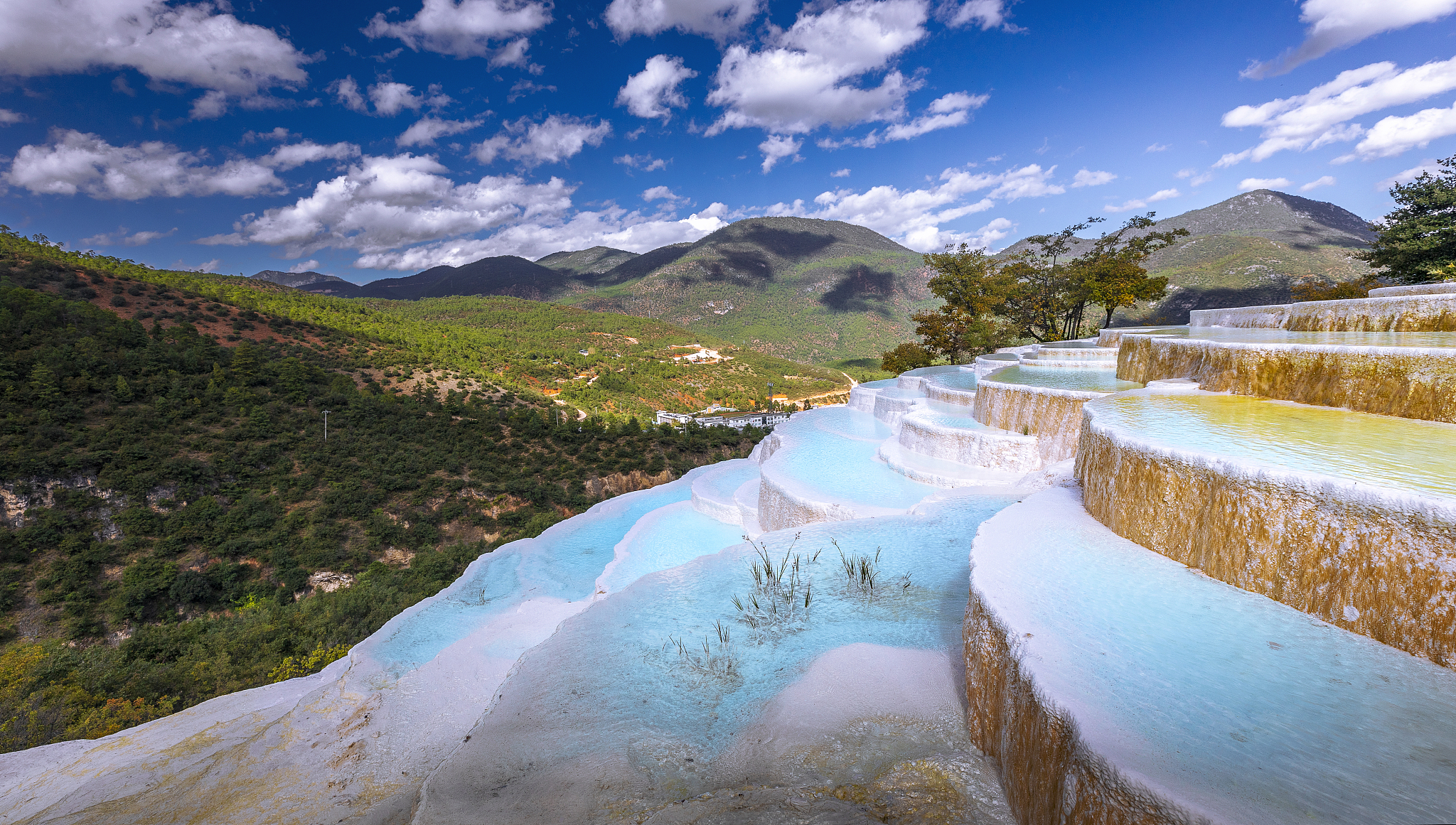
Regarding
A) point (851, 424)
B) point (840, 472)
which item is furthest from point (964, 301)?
point (840, 472)

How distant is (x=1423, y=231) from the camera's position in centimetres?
1516

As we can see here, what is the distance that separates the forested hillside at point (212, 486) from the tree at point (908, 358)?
1234cm

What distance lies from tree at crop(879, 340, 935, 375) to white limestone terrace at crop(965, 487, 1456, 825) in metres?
22.3

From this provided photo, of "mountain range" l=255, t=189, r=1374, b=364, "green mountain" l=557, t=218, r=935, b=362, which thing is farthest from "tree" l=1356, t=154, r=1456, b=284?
"green mountain" l=557, t=218, r=935, b=362

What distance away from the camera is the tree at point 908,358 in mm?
24953

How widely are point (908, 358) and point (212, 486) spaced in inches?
1223

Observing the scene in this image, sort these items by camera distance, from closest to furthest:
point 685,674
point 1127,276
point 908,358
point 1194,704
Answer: point 1194,704 < point 685,674 < point 1127,276 < point 908,358

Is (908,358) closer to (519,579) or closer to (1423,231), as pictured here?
(1423,231)

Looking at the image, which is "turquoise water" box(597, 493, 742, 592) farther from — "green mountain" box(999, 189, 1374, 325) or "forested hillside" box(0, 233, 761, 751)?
"green mountain" box(999, 189, 1374, 325)

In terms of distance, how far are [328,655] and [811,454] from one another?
546 inches

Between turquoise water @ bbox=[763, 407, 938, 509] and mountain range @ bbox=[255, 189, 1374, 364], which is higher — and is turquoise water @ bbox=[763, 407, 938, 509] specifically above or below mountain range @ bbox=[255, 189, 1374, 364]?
below

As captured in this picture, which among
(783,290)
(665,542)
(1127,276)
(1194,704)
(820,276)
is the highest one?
(820,276)

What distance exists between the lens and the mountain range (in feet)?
159

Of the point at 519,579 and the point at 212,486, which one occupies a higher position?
the point at 519,579
